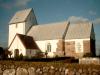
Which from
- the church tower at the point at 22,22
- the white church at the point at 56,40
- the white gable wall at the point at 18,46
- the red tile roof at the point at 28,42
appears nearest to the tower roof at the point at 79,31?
the white church at the point at 56,40

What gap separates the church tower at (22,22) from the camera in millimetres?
44875

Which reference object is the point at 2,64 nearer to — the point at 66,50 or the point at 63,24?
the point at 66,50

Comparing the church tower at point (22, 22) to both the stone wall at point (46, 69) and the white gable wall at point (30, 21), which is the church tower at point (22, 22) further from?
the stone wall at point (46, 69)

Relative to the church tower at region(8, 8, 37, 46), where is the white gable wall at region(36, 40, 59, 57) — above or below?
below

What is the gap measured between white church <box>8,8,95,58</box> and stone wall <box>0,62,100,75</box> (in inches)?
1147

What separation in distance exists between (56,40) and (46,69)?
103 ft

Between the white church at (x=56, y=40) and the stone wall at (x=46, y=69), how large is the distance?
29125 millimetres

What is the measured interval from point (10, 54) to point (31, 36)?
7603mm

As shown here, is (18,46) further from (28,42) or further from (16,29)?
(16,29)

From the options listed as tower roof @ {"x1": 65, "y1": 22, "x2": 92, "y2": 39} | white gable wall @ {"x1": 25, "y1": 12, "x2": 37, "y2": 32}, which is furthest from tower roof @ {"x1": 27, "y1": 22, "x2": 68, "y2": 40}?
tower roof @ {"x1": 65, "y1": 22, "x2": 92, "y2": 39}

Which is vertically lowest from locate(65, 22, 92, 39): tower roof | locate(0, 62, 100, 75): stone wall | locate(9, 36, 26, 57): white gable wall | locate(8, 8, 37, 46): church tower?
locate(0, 62, 100, 75): stone wall

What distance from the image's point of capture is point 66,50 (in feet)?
127

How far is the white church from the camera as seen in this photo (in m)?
37.3

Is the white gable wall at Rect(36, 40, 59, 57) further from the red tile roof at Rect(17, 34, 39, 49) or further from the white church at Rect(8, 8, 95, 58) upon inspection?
the red tile roof at Rect(17, 34, 39, 49)
